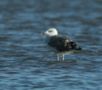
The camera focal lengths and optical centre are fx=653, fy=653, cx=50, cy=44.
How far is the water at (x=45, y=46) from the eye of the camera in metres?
13.5

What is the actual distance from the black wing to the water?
1.11 ft

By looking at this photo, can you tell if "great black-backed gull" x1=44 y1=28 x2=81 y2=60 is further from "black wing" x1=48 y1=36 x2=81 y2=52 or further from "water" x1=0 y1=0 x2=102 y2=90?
"water" x1=0 y1=0 x2=102 y2=90

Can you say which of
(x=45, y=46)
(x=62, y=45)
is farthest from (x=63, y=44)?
(x=45, y=46)

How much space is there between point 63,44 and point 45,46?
8.41 feet

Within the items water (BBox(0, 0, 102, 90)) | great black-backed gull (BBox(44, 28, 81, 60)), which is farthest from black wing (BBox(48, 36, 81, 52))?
water (BBox(0, 0, 102, 90))

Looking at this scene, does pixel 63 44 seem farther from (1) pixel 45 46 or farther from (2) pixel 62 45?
(1) pixel 45 46

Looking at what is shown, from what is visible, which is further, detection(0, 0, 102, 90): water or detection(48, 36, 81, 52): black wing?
detection(48, 36, 81, 52): black wing

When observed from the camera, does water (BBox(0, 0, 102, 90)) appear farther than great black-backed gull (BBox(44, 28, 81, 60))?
No

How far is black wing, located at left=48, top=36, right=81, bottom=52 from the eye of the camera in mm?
15609

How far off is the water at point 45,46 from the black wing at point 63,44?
0.34 m

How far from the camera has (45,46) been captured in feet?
60.0

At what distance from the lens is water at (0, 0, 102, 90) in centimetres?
1355

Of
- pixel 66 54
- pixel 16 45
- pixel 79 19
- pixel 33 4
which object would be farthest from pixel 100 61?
pixel 33 4

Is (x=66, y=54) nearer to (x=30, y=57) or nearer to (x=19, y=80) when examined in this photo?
(x=30, y=57)
